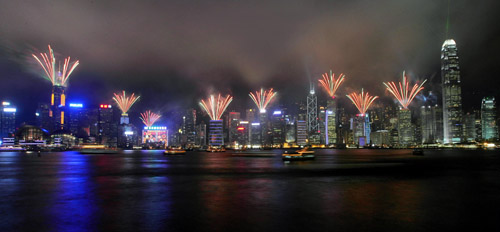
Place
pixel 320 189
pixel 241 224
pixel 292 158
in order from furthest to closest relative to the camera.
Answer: pixel 292 158
pixel 320 189
pixel 241 224

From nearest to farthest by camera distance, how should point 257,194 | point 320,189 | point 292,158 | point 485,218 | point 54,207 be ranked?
point 485,218 < point 54,207 < point 257,194 < point 320,189 < point 292,158

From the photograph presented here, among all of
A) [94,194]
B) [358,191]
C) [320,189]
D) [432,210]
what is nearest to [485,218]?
[432,210]

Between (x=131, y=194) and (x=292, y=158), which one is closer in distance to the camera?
(x=131, y=194)

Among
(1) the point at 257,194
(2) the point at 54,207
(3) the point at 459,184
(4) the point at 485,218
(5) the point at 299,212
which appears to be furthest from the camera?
(3) the point at 459,184

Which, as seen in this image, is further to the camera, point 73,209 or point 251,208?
point 251,208

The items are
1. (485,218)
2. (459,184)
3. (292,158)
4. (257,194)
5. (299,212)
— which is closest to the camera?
(485,218)

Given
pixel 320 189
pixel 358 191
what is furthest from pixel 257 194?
pixel 358 191

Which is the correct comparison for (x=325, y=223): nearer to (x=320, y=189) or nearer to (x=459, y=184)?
(x=320, y=189)

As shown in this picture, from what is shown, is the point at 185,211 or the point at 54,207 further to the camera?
the point at 54,207

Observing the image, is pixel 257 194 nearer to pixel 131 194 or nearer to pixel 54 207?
pixel 131 194

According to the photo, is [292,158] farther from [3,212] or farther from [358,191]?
[3,212]
